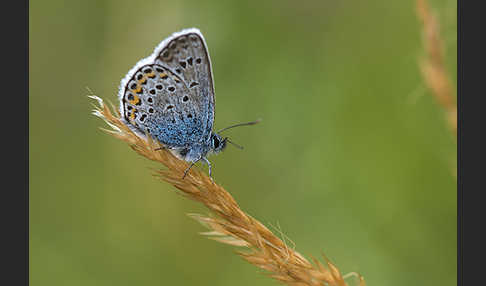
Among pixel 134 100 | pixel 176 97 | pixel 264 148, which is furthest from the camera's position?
pixel 264 148

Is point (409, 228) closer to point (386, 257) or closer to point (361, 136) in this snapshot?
point (386, 257)

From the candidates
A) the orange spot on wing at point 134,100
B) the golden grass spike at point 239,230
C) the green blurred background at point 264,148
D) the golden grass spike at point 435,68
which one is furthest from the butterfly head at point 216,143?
the golden grass spike at point 435,68

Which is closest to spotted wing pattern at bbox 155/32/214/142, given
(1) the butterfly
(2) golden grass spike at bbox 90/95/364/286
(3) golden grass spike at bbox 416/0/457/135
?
(1) the butterfly

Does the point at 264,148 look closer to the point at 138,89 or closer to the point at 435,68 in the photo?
the point at 138,89

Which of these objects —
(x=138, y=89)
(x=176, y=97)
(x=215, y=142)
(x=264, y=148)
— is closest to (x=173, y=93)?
(x=176, y=97)

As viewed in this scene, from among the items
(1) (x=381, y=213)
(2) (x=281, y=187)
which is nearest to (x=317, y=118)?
(2) (x=281, y=187)

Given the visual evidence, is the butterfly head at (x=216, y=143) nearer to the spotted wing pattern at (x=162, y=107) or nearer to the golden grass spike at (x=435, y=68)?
the spotted wing pattern at (x=162, y=107)
